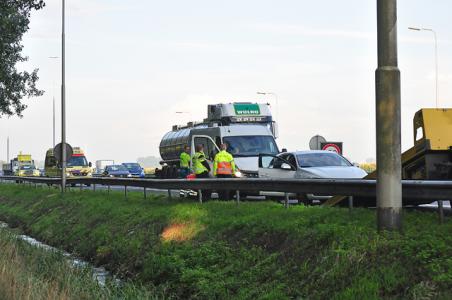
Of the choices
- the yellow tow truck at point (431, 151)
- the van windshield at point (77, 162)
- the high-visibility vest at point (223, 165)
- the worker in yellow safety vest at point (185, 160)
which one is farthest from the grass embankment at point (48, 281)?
the van windshield at point (77, 162)

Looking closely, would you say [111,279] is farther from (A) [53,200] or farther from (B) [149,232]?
(A) [53,200]

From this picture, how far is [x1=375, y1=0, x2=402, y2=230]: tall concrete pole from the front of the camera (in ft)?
30.7

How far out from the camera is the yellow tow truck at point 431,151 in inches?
591

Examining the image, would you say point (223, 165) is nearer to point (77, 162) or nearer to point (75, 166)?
point (75, 166)

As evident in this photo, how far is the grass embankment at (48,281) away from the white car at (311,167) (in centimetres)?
713

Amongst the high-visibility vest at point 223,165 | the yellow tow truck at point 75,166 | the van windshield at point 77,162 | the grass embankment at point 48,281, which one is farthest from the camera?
the van windshield at point 77,162

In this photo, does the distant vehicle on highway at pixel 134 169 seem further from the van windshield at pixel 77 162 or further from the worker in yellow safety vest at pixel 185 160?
the worker in yellow safety vest at pixel 185 160

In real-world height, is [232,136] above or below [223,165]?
above

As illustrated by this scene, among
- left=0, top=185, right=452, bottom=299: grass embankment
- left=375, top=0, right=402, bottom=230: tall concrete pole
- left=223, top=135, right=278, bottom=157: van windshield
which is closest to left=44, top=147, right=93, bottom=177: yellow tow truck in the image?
left=223, top=135, right=278, bottom=157: van windshield

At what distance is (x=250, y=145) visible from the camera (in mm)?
27281

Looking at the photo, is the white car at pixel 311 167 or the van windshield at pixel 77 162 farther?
the van windshield at pixel 77 162

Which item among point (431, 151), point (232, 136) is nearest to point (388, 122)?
point (431, 151)

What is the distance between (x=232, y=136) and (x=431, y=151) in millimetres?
13241

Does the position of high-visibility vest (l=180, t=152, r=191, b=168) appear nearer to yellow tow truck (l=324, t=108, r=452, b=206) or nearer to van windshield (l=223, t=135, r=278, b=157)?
van windshield (l=223, t=135, r=278, b=157)
